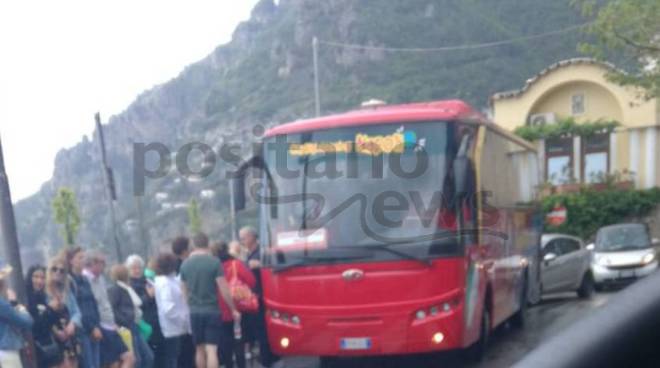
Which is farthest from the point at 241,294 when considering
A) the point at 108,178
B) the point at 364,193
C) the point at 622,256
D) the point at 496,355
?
the point at 622,256

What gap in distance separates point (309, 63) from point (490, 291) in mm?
72548

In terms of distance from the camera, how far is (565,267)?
15242mm

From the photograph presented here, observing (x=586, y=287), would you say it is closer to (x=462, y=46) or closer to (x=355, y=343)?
(x=355, y=343)

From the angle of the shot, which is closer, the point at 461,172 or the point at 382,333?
the point at 461,172

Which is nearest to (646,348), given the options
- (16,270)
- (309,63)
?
(16,270)

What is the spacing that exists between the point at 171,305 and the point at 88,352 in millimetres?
1279

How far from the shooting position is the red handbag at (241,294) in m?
8.95

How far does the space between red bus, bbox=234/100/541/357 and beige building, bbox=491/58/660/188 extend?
2504cm

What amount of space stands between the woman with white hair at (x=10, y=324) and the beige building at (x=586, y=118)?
29089mm

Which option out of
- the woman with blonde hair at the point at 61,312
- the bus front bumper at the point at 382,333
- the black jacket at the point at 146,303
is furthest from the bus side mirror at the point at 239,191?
the woman with blonde hair at the point at 61,312

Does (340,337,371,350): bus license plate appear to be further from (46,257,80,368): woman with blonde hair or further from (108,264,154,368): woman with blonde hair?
(46,257,80,368): woman with blonde hair

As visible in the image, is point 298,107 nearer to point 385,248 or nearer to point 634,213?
point 634,213

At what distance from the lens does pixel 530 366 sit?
1358mm

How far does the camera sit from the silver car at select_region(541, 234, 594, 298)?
15.2 metres
